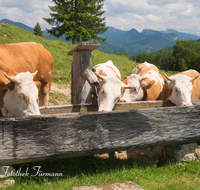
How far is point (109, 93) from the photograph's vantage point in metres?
4.02

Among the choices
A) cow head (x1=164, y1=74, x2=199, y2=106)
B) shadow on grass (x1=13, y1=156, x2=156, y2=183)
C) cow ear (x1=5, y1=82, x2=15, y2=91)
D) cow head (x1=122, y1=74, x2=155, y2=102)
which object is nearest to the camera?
shadow on grass (x1=13, y1=156, x2=156, y2=183)

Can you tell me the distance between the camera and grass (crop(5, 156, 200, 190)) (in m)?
2.70

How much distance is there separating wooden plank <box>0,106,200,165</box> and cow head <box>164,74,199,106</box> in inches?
39.4

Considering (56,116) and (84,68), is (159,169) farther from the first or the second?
(84,68)

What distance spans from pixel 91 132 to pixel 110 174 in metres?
0.74

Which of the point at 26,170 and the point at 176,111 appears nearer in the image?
the point at 26,170

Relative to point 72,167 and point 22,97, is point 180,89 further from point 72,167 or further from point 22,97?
point 22,97

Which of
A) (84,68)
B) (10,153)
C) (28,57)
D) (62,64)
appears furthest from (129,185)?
(62,64)

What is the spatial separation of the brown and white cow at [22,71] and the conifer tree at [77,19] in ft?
75.6

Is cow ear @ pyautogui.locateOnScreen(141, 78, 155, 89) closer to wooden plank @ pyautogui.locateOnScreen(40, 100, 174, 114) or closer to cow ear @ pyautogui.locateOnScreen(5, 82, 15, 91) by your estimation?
wooden plank @ pyautogui.locateOnScreen(40, 100, 174, 114)

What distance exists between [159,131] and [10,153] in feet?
6.93

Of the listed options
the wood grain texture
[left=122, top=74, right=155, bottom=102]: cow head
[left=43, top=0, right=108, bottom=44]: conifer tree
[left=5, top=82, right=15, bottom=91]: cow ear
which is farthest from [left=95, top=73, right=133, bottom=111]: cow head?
[left=43, top=0, right=108, bottom=44]: conifer tree

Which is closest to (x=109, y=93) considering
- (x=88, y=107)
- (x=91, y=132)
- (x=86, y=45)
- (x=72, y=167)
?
(x=88, y=107)

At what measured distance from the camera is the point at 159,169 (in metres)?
3.30
